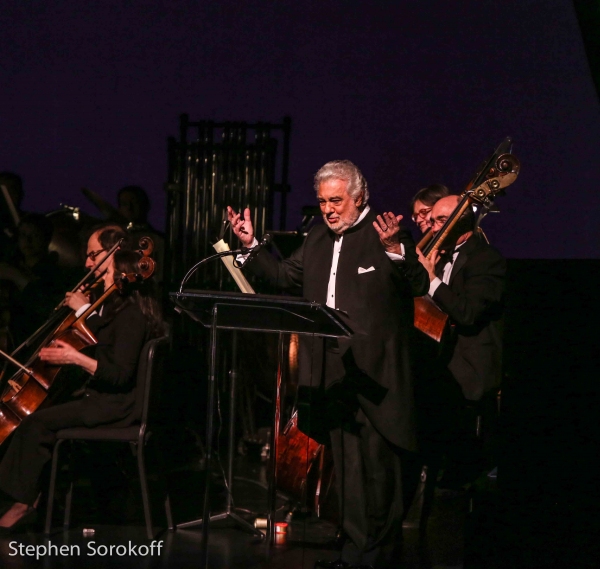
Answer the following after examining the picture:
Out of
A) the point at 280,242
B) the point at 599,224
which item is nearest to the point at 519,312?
the point at 280,242

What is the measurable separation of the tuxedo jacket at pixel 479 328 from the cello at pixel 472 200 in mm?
101

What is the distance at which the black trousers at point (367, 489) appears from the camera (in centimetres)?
343

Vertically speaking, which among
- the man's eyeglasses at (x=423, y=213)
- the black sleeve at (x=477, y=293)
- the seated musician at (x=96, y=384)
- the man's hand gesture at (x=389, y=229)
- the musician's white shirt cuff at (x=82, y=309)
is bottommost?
the seated musician at (x=96, y=384)

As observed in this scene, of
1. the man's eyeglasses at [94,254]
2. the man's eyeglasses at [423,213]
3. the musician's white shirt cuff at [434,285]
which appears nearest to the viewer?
the musician's white shirt cuff at [434,285]

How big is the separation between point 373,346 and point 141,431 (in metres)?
1.10

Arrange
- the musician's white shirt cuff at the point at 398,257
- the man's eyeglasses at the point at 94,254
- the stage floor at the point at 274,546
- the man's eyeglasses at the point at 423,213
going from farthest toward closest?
the man's eyeglasses at the point at 423,213, the man's eyeglasses at the point at 94,254, the musician's white shirt cuff at the point at 398,257, the stage floor at the point at 274,546

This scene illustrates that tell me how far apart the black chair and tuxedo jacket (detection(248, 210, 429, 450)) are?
2.37 ft

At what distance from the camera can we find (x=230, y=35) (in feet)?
20.2

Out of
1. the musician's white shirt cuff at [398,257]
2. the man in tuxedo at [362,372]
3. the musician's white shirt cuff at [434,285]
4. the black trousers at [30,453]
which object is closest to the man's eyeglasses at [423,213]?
the musician's white shirt cuff at [434,285]

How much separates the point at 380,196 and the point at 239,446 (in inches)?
75.1

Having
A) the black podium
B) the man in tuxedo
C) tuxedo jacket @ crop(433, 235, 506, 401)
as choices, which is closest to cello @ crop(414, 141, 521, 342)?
tuxedo jacket @ crop(433, 235, 506, 401)

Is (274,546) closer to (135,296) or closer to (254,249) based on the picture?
(135,296)

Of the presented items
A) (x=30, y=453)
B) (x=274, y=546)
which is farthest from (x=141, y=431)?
(x=274, y=546)

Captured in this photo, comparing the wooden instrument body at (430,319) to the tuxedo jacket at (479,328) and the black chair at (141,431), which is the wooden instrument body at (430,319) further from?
the black chair at (141,431)
